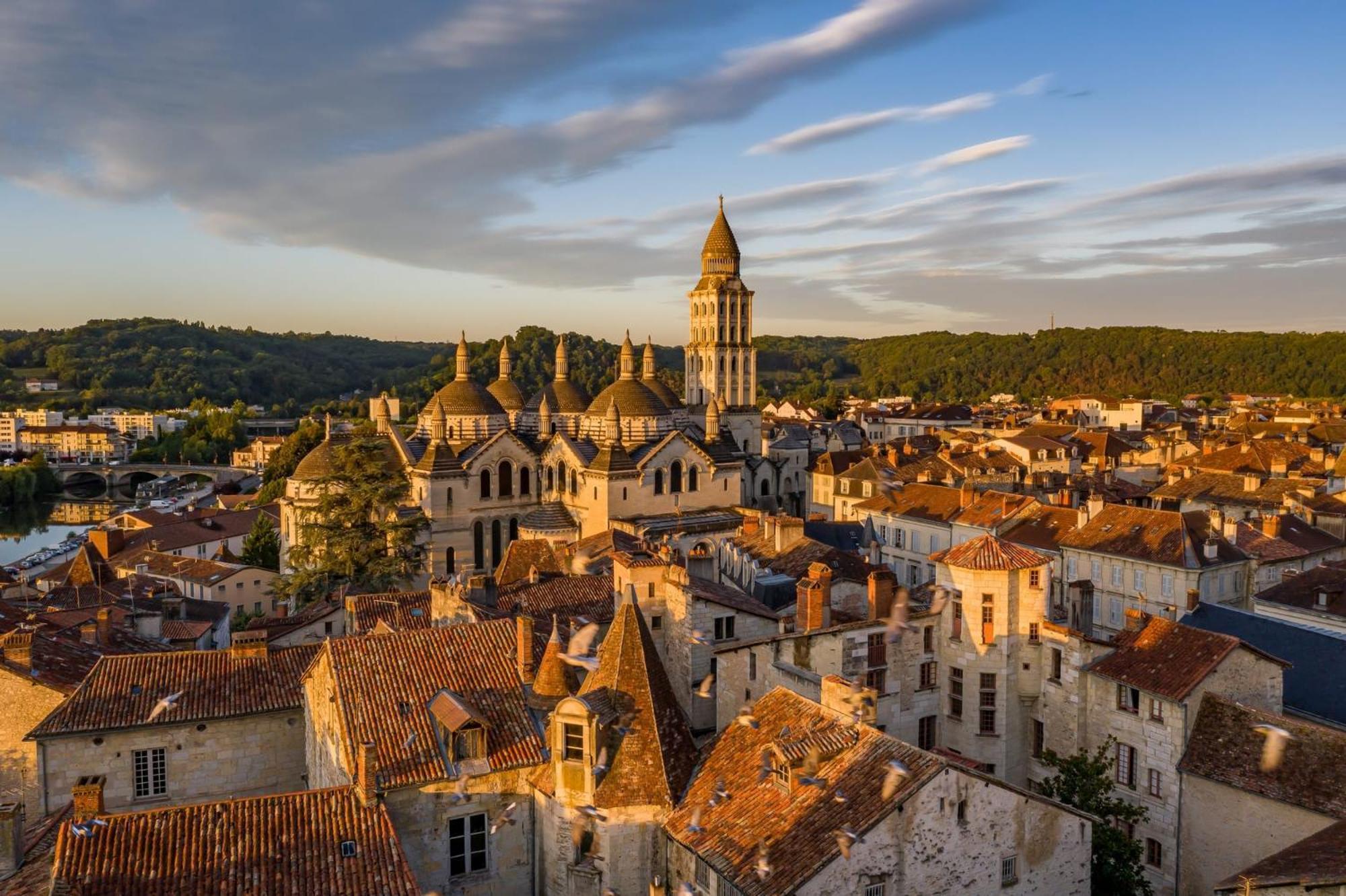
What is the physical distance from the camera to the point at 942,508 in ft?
184

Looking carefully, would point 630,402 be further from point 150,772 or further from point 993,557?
point 150,772

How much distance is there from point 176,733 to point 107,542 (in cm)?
5261

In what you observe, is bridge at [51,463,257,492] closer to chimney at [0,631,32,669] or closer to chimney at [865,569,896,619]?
chimney at [0,631,32,669]

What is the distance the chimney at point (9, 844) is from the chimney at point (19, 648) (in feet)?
24.5

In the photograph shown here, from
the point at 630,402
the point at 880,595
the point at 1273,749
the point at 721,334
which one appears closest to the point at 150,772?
the point at 880,595

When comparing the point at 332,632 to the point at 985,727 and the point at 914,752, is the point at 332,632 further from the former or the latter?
the point at 914,752

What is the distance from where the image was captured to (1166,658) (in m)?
25.5

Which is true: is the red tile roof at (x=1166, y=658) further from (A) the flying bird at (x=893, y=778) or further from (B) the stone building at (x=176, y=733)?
(B) the stone building at (x=176, y=733)

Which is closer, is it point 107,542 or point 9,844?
point 9,844

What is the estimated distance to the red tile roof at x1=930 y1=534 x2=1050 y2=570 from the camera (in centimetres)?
2722

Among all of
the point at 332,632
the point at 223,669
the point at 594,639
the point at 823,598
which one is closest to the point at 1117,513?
the point at 823,598

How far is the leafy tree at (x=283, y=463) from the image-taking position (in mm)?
102250

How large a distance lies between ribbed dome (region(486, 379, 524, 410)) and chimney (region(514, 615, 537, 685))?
158ft

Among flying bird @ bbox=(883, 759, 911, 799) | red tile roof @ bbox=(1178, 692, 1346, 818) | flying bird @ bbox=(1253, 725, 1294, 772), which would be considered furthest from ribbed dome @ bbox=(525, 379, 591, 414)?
flying bird @ bbox=(883, 759, 911, 799)
